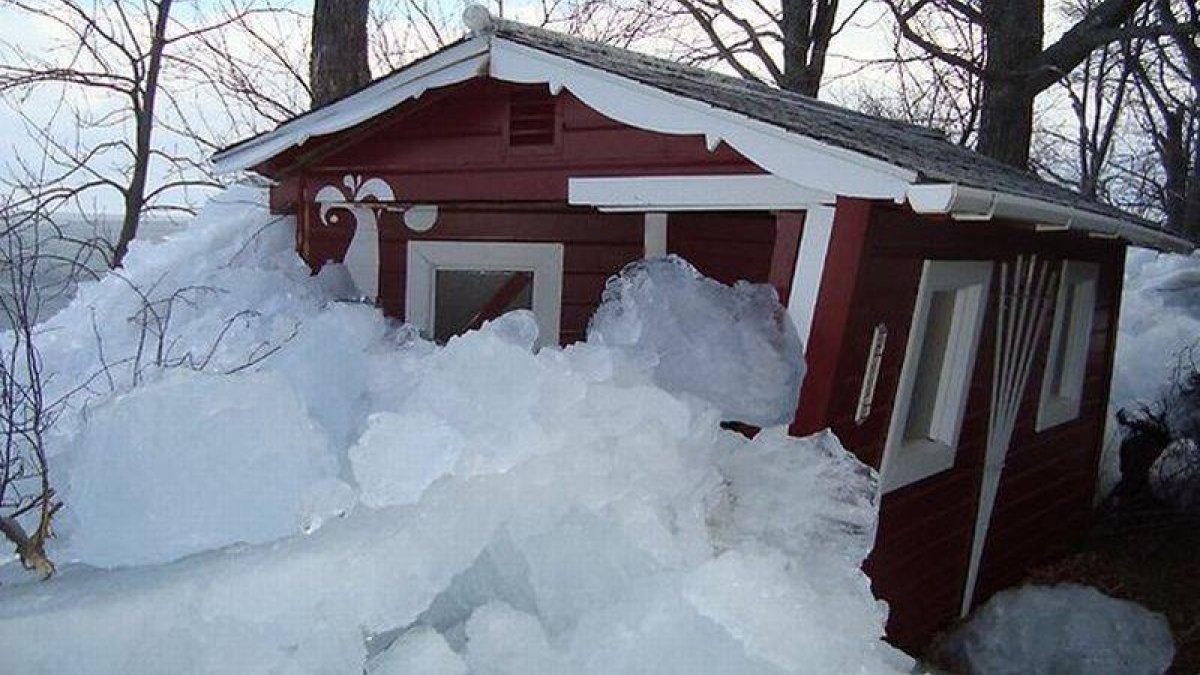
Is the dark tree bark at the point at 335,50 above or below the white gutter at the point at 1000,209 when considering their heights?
above

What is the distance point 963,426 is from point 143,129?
9.03 m

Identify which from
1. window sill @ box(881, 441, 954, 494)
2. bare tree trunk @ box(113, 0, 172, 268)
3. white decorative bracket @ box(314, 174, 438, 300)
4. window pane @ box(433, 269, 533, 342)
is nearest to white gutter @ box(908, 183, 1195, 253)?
window sill @ box(881, 441, 954, 494)

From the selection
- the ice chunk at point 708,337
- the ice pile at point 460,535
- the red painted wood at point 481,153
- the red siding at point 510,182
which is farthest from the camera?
the red siding at point 510,182

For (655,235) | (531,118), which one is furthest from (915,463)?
(531,118)

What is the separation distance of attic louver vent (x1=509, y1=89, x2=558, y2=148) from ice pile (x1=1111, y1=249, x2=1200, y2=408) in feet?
25.5

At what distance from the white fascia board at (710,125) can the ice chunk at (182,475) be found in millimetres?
2166

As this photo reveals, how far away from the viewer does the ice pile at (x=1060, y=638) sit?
590 centimetres

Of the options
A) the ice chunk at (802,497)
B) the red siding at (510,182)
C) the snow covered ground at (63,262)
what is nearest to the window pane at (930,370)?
the red siding at (510,182)

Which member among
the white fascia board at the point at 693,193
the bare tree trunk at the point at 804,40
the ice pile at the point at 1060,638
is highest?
the bare tree trunk at the point at 804,40

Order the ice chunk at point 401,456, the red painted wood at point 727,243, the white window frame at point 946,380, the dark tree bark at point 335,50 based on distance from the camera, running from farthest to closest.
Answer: the dark tree bark at point 335,50, the red painted wood at point 727,243, the white window frame at point 946,380, the ice chunk at point 401,456

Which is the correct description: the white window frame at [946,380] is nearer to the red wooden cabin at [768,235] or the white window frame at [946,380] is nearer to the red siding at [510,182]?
the red wooden cabin at [768,235]

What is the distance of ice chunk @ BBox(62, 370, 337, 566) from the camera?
2.78 meters

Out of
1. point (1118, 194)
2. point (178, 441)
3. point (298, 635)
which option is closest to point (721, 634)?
point (298, 635)

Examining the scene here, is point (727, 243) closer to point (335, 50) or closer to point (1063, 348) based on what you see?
point (1063, 348)
